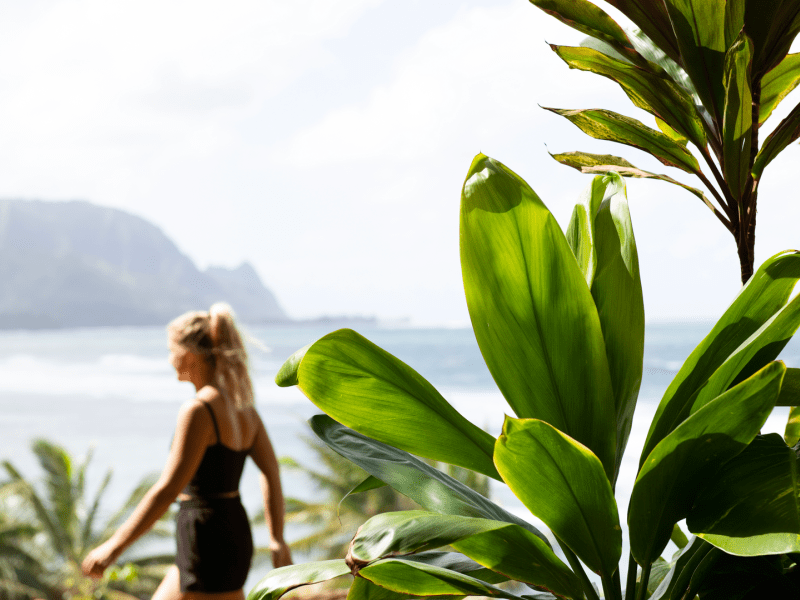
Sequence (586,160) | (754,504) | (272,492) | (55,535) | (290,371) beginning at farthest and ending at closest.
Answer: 1. (55,535)
2. (272,492)
3. (586,160)
4. (290,371)
5. (754,504)

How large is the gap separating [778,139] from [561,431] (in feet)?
1.24

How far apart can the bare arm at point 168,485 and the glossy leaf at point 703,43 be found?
151cm

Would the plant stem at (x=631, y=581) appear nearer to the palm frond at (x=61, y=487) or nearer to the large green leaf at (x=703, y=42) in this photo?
the large green leaf at (x=703, y=42)

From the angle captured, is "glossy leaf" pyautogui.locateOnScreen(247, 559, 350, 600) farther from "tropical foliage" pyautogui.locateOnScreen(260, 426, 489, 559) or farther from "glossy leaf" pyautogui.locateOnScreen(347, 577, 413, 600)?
"tropical foliage" pyautogui.locateOnScreen(260, 426, 489, 559)

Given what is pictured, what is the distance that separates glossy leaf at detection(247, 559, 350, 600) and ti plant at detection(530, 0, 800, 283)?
1.42ft

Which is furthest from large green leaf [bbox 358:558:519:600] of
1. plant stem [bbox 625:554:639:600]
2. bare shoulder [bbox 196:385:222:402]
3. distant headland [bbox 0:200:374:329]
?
distant headland [bbox 0:200:374:329]

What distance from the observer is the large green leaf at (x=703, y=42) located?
0.55 m

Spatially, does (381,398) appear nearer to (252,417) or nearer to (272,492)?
(252,417)

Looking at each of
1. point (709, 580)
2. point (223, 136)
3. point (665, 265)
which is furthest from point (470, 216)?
point (223, 136)

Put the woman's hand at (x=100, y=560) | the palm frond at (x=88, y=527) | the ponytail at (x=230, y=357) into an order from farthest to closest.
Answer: the palm frond at (x=88, y=527), the ponytail at (x=230, y=357), the woman's hand at (x=100, y=560)

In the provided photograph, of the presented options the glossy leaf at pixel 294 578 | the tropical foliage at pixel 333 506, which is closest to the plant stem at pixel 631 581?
the glossy leaf at pixel 294 578

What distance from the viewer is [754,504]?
0.37m

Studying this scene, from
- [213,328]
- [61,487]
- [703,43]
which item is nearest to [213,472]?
[213,328]

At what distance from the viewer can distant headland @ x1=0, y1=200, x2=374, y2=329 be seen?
40.1 meters
